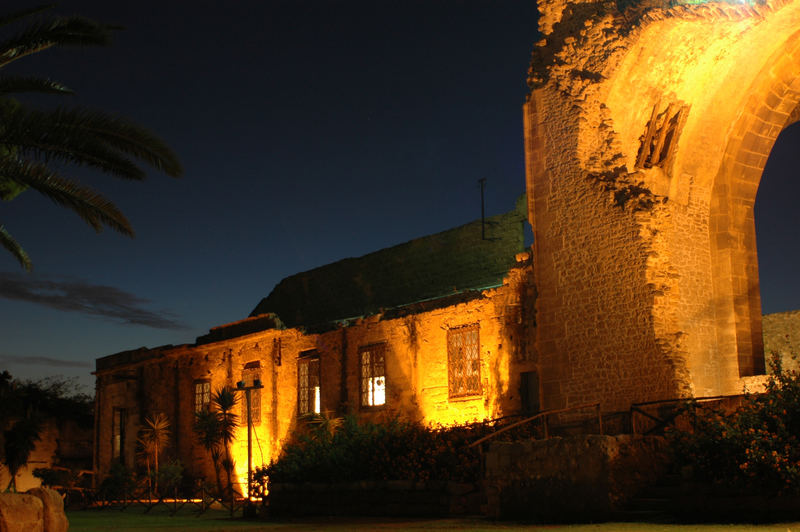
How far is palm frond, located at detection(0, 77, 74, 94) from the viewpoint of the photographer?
1251cm

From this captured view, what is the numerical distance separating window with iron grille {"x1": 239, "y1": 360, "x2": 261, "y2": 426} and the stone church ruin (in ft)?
22.8

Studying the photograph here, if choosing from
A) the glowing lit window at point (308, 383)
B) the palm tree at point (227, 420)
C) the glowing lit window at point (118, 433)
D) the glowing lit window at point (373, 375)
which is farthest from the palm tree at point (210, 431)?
the glowing lit window at point (118, 433)

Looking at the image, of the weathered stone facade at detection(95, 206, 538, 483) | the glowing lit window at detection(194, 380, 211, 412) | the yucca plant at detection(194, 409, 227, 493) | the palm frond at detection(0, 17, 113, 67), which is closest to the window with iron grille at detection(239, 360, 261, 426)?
the weathered stone facade at detection(95, 206, 538, 483)

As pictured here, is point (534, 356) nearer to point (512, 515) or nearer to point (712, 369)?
point (712, 369)

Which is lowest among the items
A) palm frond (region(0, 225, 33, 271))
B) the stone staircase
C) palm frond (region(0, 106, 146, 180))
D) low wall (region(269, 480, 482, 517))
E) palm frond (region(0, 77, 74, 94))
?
low wall (region(269, 480, 482, 517))

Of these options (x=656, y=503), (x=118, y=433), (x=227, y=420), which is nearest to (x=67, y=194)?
(x=656, y=503)

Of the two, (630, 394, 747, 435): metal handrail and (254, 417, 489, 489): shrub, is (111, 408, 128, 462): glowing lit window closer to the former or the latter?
(254, 417, 489, 489): shrub

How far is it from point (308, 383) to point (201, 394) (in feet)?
20.3

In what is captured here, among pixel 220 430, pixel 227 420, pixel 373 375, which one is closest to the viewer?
pixel 373 375

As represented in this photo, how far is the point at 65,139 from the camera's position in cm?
1145

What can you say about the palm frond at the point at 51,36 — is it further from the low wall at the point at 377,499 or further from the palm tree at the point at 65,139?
the low wall at the point at 377,499

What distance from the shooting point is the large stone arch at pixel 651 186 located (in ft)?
51.0

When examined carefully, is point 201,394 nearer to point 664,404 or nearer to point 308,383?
point 308,383

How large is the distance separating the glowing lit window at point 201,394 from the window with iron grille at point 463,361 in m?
11.7
